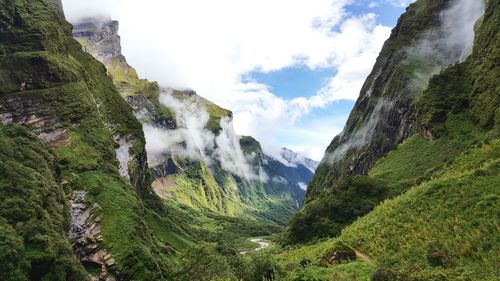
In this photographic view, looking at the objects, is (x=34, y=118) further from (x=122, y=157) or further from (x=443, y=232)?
(x=443, y=232)

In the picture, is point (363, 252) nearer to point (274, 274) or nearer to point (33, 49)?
point (274, 274)

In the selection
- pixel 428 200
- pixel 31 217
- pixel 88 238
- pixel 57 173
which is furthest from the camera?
pixel 57 173

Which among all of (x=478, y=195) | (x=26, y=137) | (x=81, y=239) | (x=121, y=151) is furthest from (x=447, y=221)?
(x=121, y=151)

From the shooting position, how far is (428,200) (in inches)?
2264

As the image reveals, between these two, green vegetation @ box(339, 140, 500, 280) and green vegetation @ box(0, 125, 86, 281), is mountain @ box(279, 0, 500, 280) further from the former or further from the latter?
green vegetation @ box(0, 125, 86, 281)

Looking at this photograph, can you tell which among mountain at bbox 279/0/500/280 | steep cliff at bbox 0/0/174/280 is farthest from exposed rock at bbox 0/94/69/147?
mountain at bbox 279/0/500/280

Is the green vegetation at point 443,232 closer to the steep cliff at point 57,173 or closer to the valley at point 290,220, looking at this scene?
the valley at point 290,220

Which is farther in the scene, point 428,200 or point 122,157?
point 122,157

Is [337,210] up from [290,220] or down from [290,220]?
up

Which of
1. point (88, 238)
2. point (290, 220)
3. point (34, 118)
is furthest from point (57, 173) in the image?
point (290, 220)

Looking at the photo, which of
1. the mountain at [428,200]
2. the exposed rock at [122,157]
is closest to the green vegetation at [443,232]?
the mountain at [428,200]

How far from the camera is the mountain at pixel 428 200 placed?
39.1 metres

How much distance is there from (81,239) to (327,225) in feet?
207

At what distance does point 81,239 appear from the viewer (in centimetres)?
11075
